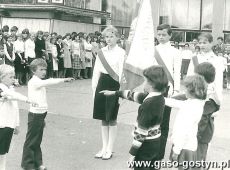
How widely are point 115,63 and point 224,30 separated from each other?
786 inches

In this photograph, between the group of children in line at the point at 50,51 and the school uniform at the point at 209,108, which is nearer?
the school uniform at the point at 209,108

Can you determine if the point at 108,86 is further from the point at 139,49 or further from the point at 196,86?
the point at 196,86

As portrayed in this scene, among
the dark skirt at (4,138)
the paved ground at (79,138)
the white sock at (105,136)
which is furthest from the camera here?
the white sock at (105,136)

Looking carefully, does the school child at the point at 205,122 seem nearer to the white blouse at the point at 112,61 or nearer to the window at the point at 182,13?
the white blouse at the point at 112,61

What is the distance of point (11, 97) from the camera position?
16.2ft

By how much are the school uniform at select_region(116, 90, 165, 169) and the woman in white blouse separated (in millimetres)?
1888

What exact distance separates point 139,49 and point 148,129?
1.88 metres

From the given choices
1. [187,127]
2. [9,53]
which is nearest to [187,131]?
[187,127]

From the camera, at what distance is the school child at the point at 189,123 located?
174 inches

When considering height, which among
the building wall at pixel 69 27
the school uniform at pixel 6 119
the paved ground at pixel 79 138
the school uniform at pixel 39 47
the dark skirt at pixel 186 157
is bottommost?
the paved ground at pixel 79 138

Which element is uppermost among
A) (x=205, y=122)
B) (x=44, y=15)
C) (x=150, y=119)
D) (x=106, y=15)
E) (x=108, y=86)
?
(x=106, y=15)

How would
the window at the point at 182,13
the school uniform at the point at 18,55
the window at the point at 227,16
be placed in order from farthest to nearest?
1. the window at the point at 182,13
2. the window at the point at 227,16
3. the school uniform at the point at 18,55

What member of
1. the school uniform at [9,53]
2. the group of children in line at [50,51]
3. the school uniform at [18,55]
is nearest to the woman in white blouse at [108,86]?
the group of children in line at [50,51]

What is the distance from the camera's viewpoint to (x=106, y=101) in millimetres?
6371
